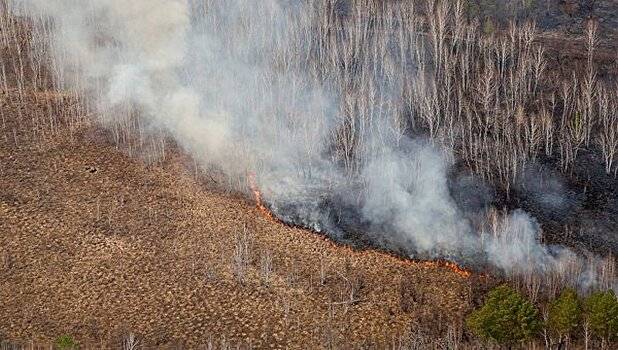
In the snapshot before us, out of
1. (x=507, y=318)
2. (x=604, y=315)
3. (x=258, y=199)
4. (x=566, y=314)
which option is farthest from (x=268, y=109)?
(x=604, y=315)

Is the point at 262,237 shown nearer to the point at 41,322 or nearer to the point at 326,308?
the point at 326,308

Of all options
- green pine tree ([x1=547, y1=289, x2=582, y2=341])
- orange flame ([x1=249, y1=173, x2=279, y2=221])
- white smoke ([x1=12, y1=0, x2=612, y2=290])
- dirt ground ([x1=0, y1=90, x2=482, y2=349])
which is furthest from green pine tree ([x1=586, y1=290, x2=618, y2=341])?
orange flame ([x1=249, y1=173, x2=279, y2=221])

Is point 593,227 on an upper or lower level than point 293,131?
lower

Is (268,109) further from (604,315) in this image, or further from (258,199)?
(604,315)

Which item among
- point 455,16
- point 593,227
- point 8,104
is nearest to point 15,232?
point 8,104

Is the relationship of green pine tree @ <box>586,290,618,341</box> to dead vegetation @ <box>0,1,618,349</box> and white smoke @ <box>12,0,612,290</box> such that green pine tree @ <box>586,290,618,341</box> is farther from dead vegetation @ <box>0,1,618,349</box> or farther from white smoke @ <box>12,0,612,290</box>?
white smoke @ <box>12,0,612,290</box>

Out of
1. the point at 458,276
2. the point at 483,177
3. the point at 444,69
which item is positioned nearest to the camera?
the point at 458,276
